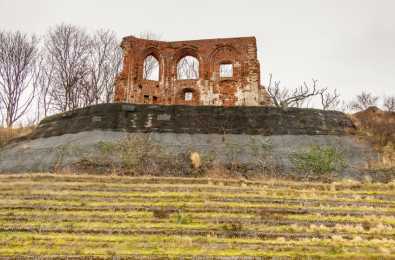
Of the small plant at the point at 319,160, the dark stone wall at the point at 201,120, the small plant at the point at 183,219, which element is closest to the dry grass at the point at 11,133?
the dark stone wall at the point at 201,120

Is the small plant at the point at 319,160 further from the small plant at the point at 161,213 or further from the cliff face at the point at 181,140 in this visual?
the small plant at the point at 161,213

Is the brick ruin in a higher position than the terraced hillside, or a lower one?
higher

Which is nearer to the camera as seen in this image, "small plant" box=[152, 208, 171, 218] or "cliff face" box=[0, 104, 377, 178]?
"small plant" box=[152, 208, 171, 218]

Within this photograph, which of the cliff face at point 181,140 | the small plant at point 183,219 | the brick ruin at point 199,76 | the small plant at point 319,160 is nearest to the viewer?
the small plant at point 183,219

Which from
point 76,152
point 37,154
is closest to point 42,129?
point 37,154

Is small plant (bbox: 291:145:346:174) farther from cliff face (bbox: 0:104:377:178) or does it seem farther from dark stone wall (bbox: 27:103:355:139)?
dark stone wall (bbox: 27:103:355:139)

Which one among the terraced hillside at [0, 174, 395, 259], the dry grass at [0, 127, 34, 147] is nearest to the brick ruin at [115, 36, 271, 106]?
the dry grass at [0, 127, 34, 147]

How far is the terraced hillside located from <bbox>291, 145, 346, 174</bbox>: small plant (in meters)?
2.10

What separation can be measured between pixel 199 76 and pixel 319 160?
14909 millimetres

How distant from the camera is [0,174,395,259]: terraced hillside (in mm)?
9430

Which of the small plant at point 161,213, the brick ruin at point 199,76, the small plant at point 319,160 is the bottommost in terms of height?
the small plant at point 161,213

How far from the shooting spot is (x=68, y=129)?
806 inches

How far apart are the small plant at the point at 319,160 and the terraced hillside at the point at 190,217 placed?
2.10 metres

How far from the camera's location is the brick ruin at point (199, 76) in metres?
29.0
